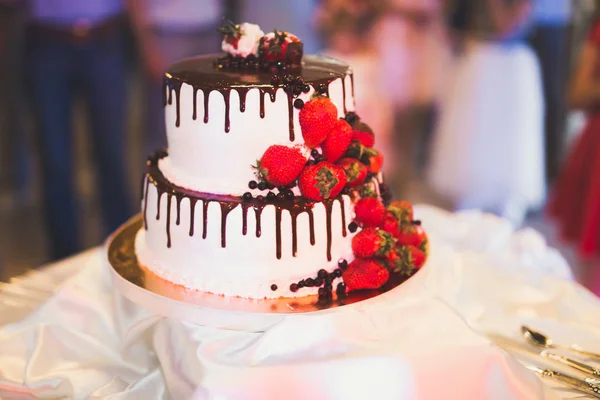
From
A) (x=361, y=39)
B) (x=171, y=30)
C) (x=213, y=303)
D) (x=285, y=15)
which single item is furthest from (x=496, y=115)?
(x=213, y=303)

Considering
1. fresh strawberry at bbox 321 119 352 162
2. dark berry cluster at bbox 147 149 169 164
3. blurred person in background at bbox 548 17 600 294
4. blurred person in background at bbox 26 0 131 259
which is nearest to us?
fresh strawberry at bbox 321 119 352 162

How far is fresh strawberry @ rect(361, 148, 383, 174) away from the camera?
183 centimetres

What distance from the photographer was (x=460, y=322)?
162 cm

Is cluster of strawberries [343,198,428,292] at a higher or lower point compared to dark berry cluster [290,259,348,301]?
higher

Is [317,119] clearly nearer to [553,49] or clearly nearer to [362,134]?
[362,134]

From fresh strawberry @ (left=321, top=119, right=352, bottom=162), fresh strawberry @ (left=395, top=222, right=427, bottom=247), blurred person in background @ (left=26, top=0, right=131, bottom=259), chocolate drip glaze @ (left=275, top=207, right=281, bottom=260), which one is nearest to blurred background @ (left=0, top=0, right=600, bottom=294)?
blurred person in background @ (left=26, top=0, right=131, bottom=259)

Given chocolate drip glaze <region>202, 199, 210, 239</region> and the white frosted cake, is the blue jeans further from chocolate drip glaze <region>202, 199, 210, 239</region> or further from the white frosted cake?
chocolate drip glaze <region>202, 199, 210, 239</region>

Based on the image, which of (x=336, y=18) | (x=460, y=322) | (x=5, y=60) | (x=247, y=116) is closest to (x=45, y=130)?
(x=5, y=60)

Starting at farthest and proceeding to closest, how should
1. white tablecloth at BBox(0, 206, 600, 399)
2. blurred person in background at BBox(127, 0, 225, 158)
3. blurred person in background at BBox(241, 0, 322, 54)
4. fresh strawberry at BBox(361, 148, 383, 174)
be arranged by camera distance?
blurred person in background at BBox(241, 0, 322, 54), blurred person in background at BBox(127, 0, 225, 158), fresh strawberry at BBox(361, 148, 383, 174), white tablecloth at BBox(0, 206, 600, 399)

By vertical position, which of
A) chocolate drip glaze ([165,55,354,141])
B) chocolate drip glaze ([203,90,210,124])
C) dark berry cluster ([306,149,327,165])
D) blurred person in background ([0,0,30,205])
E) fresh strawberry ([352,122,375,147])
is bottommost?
blurred person in background ([0,0,30,205])

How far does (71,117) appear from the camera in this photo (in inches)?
147

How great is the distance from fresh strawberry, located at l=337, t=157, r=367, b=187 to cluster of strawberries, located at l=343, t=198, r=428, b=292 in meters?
0.06

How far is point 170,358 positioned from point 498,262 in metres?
1.34

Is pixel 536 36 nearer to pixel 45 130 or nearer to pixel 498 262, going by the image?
pixel 498 262
